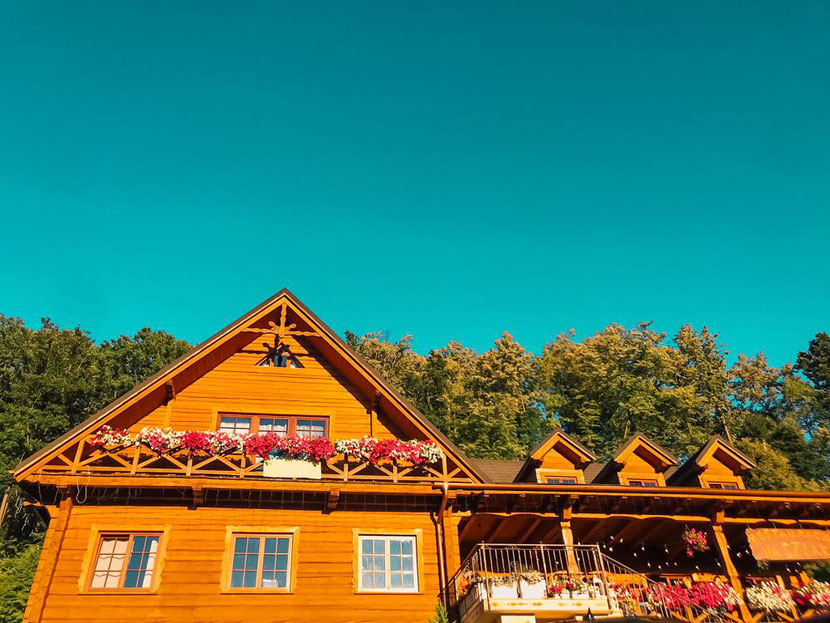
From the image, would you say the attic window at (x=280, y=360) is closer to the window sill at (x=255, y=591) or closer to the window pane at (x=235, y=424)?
the window pane at (x=235, y=424)

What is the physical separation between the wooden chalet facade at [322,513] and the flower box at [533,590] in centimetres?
5

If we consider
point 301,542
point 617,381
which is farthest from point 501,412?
point 301,542

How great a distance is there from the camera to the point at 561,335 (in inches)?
2101

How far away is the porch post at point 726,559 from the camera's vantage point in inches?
653

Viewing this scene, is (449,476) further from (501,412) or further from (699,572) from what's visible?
(501,412)

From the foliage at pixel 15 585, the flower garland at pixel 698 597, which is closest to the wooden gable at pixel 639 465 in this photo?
the flower garland at pixel 698 597

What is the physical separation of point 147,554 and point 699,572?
652 inches

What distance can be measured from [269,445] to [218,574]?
10.6 feet

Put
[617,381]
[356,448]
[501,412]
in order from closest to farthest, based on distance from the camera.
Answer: [356,448] < [501,412] < [617,381]

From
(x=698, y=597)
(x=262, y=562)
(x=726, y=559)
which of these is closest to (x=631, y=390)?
(x=726, y=559)

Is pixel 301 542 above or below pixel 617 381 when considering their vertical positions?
below

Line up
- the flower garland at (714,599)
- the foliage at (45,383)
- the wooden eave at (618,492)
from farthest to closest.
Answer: the foliage at (45,383), the wooden eave at (618,492), the flower garland at (714,599)

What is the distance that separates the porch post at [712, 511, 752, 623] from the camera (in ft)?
54.4

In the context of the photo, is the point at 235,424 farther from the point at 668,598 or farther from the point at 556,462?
the point at 668,598
